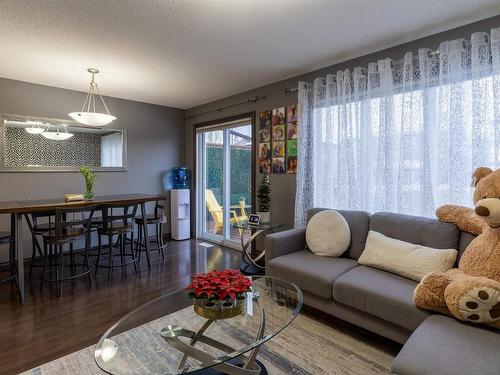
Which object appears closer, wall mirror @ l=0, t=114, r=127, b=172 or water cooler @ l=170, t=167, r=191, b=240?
wall mirror @ l=0, t=114, r=127, b=172

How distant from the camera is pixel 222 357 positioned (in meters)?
1.30

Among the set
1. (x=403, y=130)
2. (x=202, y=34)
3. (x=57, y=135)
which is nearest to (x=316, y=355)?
(x=403, y=130)

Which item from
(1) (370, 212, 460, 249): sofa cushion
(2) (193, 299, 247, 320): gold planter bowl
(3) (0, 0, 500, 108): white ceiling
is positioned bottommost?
(2) (193, 299, 247, 320): gold planter bowl

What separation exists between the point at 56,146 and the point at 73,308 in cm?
251

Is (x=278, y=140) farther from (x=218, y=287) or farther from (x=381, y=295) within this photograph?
(x=218, y=287)

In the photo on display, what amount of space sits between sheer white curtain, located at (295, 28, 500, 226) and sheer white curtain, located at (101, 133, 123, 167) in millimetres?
2993

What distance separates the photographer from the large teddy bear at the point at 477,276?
1448mm

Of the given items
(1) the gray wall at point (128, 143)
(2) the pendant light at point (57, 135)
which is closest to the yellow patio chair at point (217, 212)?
(1) the gray wall at point (128, 143)

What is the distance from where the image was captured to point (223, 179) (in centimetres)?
479

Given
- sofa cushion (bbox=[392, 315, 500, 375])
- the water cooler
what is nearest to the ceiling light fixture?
the water cooler

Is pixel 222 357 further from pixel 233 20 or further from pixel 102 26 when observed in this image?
pixel 102 26

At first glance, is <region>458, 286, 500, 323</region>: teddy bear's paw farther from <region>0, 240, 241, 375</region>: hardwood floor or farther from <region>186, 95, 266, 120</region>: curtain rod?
<region>186, 95, 266, 120</region>: curtain rod

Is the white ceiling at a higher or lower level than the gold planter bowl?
higher

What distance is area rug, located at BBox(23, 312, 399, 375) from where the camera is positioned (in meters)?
1.76
